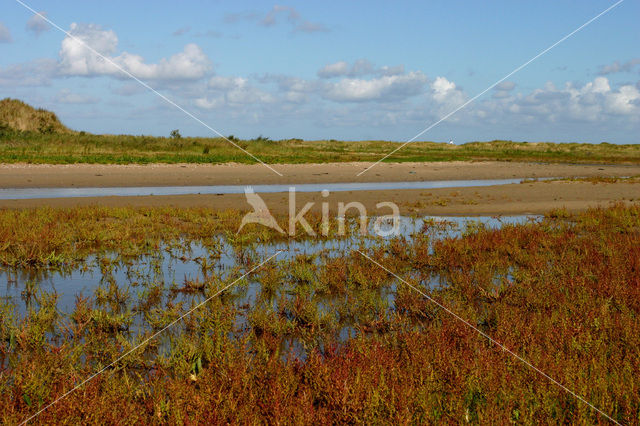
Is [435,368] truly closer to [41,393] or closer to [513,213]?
[41,393]

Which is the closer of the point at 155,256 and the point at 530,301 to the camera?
the point at 530,301

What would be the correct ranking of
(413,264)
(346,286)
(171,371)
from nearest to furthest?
(171,371), (346,286), (413,264)

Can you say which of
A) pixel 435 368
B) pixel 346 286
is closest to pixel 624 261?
→ pixel 346 286

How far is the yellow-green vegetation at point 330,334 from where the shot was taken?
4336mm

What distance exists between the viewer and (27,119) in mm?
53688

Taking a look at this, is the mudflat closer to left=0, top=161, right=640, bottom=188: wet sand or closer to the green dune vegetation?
left=0, top=161, right=640, bottom=188: wet sand

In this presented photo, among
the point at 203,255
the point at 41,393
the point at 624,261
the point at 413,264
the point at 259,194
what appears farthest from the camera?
the point at 259,194

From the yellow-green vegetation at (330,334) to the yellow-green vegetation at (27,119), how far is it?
45.2 m

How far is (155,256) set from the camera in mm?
11359

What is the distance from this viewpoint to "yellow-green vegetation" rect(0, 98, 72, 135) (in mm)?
52188

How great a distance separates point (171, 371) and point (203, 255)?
594 centimetres
